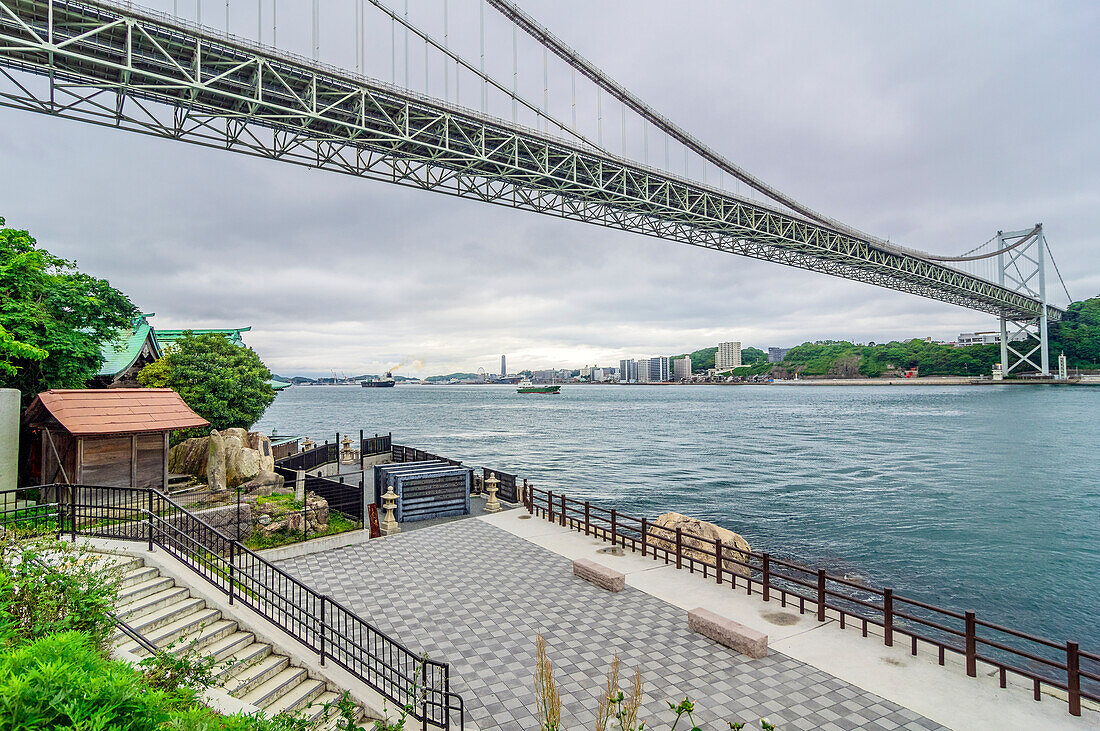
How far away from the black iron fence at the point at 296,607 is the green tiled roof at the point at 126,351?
13.3 meters

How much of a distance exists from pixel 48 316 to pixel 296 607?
55.1 feet

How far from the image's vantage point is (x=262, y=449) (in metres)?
23.7

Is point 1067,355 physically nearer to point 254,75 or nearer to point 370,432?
point 370,432

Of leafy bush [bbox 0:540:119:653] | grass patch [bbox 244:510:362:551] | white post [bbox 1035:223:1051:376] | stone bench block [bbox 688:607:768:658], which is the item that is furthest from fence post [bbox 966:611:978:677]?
white post [bbox 1035:223:1051:376]

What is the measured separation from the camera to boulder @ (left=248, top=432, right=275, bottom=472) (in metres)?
20.7

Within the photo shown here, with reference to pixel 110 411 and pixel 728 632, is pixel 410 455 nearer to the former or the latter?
pixel 110 411

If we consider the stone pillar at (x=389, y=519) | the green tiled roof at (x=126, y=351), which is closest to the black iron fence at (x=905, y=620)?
the stone pillar at (x=389, y=519)

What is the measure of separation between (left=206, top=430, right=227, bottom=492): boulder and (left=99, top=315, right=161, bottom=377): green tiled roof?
10.1 meters

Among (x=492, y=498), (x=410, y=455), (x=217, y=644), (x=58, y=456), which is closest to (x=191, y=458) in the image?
(x=58, y=456)

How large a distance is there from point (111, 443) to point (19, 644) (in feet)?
44.0

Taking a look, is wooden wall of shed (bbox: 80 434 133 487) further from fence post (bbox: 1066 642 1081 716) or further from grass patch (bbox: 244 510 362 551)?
fence post (bbox: 1066 642 1081 716)

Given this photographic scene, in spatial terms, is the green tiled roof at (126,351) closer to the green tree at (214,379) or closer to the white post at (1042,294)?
the green tree at (214,379)

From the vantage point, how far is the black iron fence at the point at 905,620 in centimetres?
722

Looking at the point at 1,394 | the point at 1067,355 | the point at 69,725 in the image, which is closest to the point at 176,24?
the point at 1,394
